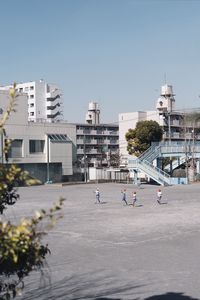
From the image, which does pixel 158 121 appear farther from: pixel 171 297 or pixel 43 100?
pixel 171 297

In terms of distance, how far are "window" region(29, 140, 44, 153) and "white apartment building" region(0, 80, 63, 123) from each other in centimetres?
5017

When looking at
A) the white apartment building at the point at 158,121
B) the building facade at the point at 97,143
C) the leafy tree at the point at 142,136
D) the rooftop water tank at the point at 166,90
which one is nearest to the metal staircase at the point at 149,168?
the leafy tree at the point at 142,136

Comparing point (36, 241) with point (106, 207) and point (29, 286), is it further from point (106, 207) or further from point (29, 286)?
point (106, 207)

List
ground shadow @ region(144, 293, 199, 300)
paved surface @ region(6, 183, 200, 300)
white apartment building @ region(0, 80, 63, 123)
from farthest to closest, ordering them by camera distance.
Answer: white apartment building @ region(0, 80, 63, 123), paved surface @ region(6, 183, 200, 300), ground shadow @ region(144, 293, 199, 300)

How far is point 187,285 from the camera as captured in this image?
11555 mm

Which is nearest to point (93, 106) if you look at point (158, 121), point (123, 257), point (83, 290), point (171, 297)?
point (158, 121)

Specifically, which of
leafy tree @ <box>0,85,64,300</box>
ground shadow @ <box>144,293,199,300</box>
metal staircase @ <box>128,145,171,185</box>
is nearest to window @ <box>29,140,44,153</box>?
metal staircase @ <box>128,145,171,185</box>

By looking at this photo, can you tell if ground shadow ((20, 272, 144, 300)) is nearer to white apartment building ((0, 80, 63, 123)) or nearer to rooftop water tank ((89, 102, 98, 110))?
rooftop water tank ((89, 102, 98, 110))

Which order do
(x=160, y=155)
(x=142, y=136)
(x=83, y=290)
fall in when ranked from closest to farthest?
1. (x=83, y=290)
2. (x=160, y=155)
3. (x=142, y=136)

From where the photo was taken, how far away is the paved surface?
11.2 meters

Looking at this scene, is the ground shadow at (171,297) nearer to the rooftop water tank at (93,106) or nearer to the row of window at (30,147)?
the row of window at (30,147)

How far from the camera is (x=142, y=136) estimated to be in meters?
60.5

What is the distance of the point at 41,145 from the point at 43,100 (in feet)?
173

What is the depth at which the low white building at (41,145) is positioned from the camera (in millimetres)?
57250
